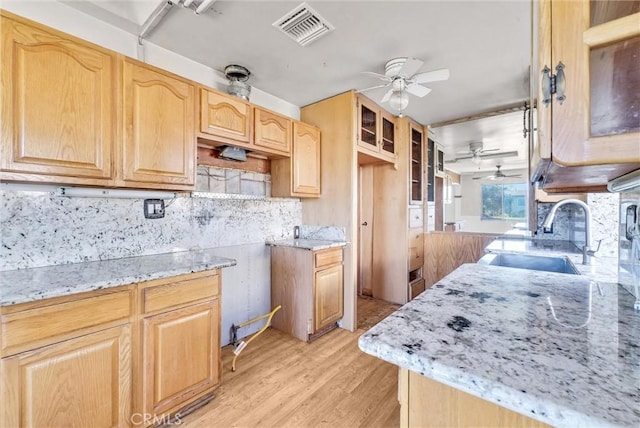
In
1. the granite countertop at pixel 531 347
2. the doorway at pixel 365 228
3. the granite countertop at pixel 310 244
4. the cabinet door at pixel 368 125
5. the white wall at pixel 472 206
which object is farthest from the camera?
the white wall at pixel 472 206

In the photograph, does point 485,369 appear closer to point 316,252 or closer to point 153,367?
point 153,367

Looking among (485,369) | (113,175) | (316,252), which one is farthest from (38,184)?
(485,369)

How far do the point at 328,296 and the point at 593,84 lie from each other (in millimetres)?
2444

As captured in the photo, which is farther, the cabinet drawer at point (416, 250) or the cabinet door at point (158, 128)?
the cabinet drawer at point (416, 250)

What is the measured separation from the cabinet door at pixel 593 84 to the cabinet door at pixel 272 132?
206cm

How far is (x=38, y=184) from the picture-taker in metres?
1.52

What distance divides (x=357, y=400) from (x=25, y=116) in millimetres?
2388

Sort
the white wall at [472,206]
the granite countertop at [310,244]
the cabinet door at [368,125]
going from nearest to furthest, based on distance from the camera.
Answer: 1. the granite countertop at [310,244]
2. the cabinet door at [368,125]
3. the white wall at [472,206]

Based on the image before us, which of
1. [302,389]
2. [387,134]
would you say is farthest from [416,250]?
[302,389]

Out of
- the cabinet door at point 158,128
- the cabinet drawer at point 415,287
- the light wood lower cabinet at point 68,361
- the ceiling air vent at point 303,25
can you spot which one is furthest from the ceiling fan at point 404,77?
the cabinet drawer at point 415,287

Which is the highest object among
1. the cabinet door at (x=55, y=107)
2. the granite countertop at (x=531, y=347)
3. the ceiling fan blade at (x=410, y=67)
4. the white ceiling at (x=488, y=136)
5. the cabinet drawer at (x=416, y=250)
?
the white ceiling at (x=488, y=136)

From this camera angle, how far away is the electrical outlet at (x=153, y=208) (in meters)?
1.94

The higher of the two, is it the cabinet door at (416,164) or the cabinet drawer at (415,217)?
the cabinet door at (416,164)
